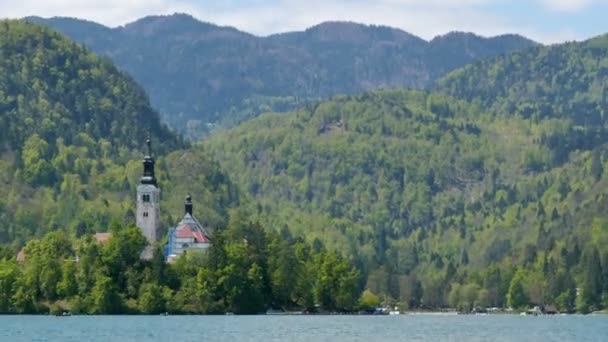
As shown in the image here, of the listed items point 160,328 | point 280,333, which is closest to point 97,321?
point 160,328

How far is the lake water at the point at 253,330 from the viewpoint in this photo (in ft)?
472

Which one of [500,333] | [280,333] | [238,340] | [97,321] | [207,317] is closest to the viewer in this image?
[238,340]

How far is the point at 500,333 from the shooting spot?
167 metres

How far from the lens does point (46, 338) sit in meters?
140

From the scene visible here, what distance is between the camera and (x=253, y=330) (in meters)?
A: 158

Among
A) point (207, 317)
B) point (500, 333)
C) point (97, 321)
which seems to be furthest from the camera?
point (207, 317)

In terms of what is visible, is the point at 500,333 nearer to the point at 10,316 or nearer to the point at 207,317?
the point at 207,317

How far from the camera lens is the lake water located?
472 ft

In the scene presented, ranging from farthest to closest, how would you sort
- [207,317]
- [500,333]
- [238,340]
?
[207,317]
[500,333]
[238,340]

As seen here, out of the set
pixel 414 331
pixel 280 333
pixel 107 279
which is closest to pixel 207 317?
pixel 107 279

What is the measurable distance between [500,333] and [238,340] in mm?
39103

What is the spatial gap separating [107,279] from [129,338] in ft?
200

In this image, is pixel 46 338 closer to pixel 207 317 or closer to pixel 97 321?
pixel 97 321

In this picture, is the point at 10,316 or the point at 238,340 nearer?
the point at 238,340
